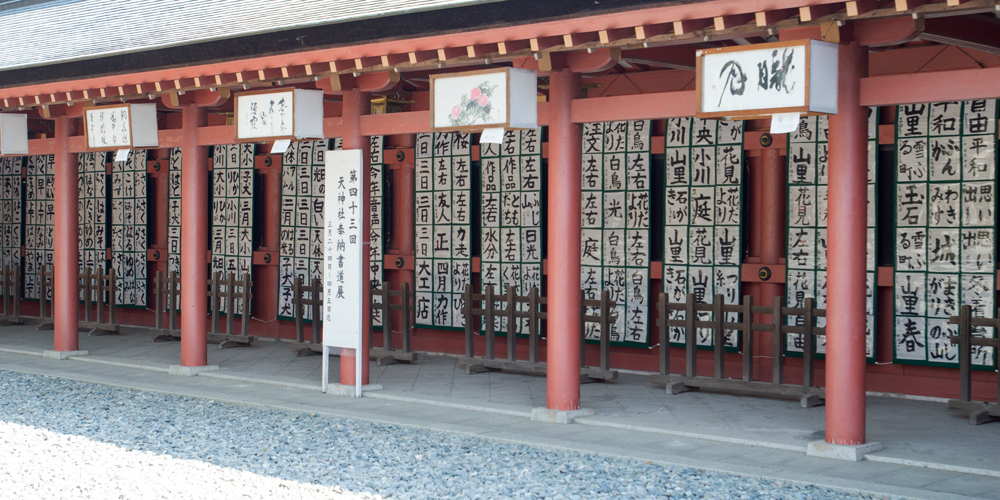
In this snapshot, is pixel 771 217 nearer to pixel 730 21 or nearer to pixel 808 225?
pixel 808 225

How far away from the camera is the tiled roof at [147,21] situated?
7.82 metres

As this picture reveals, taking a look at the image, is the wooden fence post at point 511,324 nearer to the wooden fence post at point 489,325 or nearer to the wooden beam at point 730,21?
the wooden fence post at point 489,325

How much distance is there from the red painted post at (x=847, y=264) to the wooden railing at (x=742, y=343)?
177cm

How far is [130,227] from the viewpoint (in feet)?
45.4

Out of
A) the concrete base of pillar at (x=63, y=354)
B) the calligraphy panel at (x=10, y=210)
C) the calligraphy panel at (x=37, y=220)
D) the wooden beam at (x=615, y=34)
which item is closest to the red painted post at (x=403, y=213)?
the concrete base of pillar at (x=63, y=354)

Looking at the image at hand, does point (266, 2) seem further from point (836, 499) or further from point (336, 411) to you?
point (836, 499)

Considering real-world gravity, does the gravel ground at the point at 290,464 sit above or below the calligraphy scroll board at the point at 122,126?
below

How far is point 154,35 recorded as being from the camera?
9344 millimetres

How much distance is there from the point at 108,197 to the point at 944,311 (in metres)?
11.4

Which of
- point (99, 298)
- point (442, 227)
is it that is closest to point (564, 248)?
point (442, 227)

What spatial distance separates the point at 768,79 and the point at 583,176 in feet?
13.4

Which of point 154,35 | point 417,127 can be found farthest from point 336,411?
point 154,35

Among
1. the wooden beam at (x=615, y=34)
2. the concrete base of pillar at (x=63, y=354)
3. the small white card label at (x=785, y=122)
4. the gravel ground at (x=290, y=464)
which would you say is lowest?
the gravel ground at (x=290, y=464)

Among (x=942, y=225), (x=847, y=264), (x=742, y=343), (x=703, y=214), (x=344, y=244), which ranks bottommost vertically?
(x=742, y=343)
